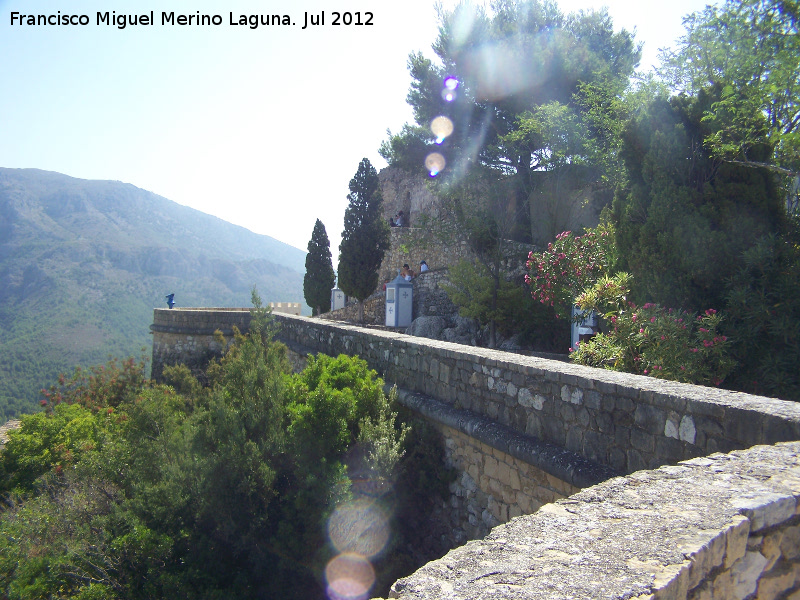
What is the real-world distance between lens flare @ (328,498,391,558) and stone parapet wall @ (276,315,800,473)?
1.29 m

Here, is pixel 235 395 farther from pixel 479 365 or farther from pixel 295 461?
pixel 479 365

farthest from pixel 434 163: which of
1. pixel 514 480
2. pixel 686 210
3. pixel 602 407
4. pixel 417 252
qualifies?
pixel 602 407

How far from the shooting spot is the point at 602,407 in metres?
3.65

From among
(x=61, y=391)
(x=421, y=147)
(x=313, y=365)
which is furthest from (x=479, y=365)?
(x=421, y=147)

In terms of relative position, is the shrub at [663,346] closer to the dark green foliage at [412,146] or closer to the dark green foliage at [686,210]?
the dark green foliage at [686,210]

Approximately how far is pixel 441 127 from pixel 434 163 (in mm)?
1392

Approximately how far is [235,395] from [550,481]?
3.95 m

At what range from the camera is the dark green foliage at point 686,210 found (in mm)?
6203

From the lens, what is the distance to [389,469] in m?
5.10

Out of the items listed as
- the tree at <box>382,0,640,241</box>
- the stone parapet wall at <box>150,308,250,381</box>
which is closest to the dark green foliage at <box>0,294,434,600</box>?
the stone parapet wall at <box>150,308,250,381</box>

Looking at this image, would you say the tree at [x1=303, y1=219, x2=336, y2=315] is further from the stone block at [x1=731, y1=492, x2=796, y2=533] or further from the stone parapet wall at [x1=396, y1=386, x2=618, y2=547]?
the stone block at [x1=731, y1=492, x2=796, y2=533]

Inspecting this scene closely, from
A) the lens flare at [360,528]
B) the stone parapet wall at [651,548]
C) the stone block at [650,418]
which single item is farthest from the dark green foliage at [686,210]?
the stone parapet wall at [651,548]

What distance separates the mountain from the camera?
72250 millimetres

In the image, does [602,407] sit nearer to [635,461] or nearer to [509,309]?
[635,461]
